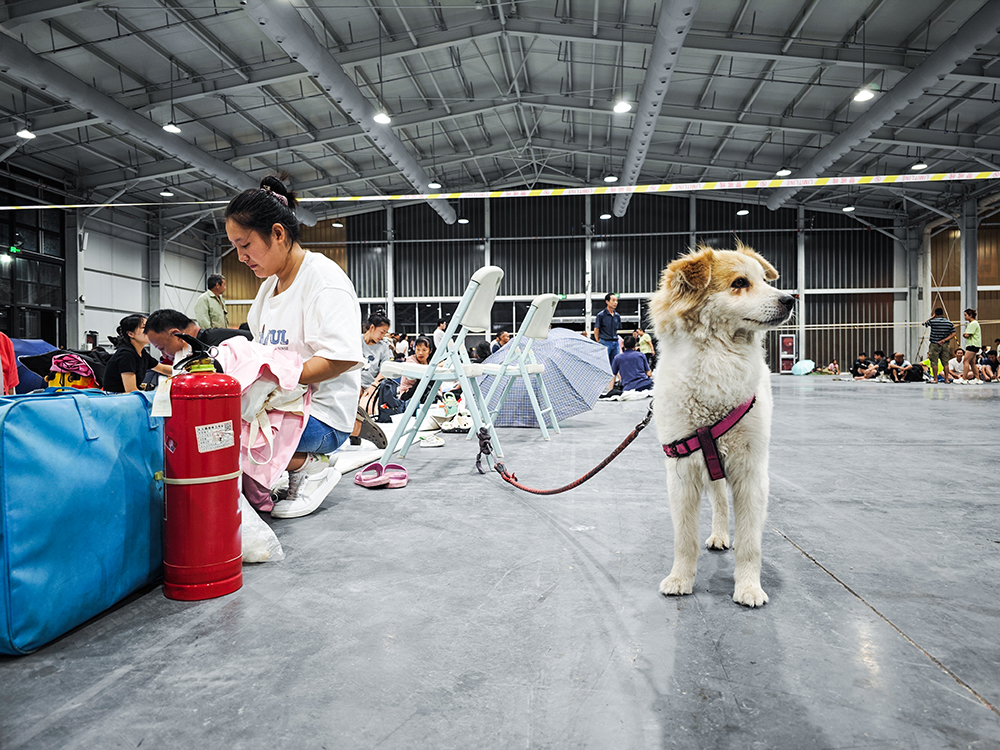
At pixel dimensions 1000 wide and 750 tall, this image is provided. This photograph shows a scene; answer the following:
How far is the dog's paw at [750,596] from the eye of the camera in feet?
4.79

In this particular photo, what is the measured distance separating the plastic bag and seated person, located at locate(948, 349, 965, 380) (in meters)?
16.4

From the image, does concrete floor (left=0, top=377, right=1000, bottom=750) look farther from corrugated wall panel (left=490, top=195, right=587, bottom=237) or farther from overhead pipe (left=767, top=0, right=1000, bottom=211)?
corrugated wall panel (left=490, top=195, right=587, bottom=237)

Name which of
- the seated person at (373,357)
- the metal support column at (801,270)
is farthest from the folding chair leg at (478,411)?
the metal support column at (801,270)

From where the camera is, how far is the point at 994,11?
24.4ft

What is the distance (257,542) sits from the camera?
1.81 meters

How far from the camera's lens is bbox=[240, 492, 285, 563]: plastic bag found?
1802 mm

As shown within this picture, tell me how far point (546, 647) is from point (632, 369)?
8.12 m

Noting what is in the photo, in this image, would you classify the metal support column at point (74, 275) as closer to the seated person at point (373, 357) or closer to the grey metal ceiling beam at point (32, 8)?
the grey metal ceiling beam at point (32, 8)

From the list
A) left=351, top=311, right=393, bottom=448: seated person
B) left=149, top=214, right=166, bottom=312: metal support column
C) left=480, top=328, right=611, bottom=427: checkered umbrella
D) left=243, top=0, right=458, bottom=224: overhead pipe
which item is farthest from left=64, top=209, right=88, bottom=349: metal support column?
left=480, top=328, right=611, bottom=427: checkered umbrella

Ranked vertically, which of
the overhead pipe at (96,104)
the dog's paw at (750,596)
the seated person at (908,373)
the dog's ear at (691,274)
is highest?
the overhead pipe at (96,104)

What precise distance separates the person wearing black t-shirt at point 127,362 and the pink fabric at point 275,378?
6.50 feet

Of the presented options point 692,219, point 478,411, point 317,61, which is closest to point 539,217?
point 692,219

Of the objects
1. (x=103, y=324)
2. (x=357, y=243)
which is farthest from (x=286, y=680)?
(x=357, y=243)

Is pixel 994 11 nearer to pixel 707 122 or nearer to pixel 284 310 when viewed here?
pixel 707 122
